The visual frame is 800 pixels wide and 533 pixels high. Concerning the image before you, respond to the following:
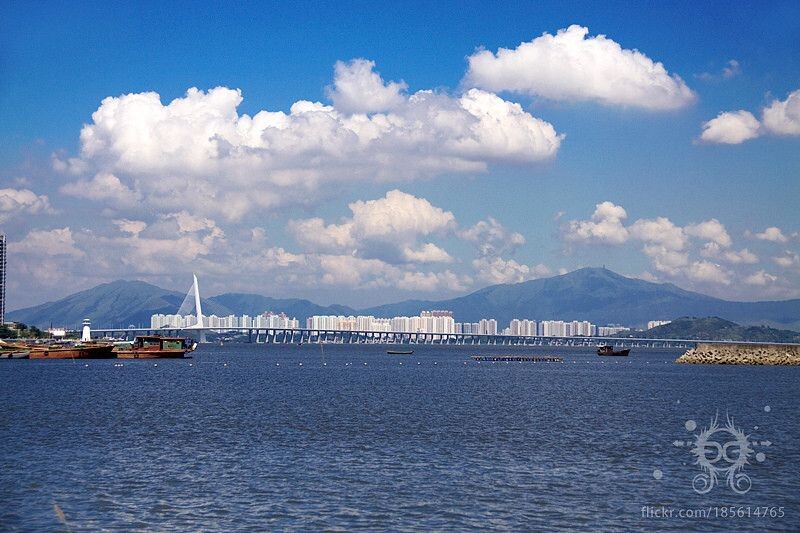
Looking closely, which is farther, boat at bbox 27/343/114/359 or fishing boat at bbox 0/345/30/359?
fishing boat at bbox 0/345/30/359

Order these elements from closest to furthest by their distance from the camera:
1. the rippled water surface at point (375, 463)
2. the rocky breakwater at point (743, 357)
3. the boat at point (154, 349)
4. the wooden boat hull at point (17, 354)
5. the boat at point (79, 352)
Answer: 1. the rippled water surface at point (375, 463)
2. the boat at point (154, 349)
3. the rocky breakwater at point (743, 357)
4. the boat at point (79, 352)
5. the wooden boat hull at point (17, 354)

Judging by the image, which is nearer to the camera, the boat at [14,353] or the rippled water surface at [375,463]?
the rippled water surface at [375,463]

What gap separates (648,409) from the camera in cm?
6456

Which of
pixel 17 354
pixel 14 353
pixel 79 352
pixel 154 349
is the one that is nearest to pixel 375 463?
pixel 154 349

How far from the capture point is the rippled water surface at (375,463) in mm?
27156

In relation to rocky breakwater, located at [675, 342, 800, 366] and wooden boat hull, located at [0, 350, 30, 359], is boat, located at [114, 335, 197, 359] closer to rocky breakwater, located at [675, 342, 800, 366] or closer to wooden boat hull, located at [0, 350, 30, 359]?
wooden boat hull, located at [0, 350, 30, 359]

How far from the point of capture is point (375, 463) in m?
36.7

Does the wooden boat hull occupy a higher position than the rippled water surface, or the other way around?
the rippled water surface

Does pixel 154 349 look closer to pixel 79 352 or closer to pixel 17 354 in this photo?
pixel 79 352

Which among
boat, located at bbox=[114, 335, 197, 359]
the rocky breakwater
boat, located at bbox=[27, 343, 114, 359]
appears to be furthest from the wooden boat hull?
the rocky breakwater

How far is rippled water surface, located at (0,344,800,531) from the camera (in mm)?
27156

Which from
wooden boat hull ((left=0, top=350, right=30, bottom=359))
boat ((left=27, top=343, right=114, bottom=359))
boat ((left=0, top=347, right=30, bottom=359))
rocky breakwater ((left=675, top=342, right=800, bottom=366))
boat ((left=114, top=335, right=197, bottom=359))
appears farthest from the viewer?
boat ((left=0, top=347, right=30, bottom=359))

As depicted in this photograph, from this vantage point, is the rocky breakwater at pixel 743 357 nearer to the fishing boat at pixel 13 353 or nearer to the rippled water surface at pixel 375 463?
the rippled water surface at pixel 375 463

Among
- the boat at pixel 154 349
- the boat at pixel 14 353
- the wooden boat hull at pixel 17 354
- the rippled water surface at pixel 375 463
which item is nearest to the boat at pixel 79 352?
the boat at pixel 154 349
